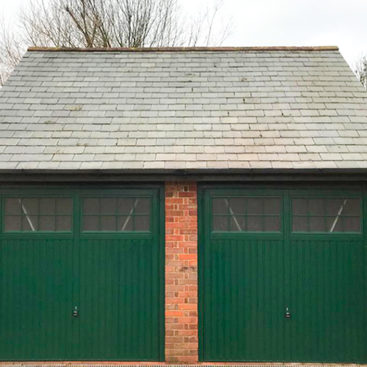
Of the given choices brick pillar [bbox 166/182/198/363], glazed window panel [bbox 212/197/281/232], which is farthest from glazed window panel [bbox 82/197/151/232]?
glazed window panel [bbox 212/197/281/232]

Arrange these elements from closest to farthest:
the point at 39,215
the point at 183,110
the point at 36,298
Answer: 1. the point at 36,298
2. the point at 39,215
3. the point at 183,110

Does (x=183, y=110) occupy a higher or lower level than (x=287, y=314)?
higher

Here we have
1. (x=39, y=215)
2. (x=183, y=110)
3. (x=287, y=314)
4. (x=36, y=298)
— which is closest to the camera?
(x=287, y=314)

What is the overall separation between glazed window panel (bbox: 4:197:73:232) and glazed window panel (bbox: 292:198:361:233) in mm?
3622

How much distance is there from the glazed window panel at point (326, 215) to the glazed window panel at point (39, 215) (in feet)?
11.9

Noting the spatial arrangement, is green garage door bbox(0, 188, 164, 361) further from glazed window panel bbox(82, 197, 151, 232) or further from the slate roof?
the slate roof

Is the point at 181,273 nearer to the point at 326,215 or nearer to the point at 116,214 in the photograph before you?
the point at 116,214

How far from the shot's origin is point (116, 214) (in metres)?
5.96

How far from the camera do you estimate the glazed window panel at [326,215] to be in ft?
19.3

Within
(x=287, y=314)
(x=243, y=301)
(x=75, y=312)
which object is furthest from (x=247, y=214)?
(x=75, y=312)

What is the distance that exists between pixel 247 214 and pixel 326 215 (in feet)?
4.06

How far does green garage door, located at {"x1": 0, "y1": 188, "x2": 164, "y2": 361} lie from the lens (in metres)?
5.81

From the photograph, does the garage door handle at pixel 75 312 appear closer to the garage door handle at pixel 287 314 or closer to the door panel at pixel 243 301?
the door panel at pixel 243 301

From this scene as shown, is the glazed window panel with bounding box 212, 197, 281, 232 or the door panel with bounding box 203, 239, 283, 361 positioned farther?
the glazed window panel with bounding box 212, 197, 281, 232
